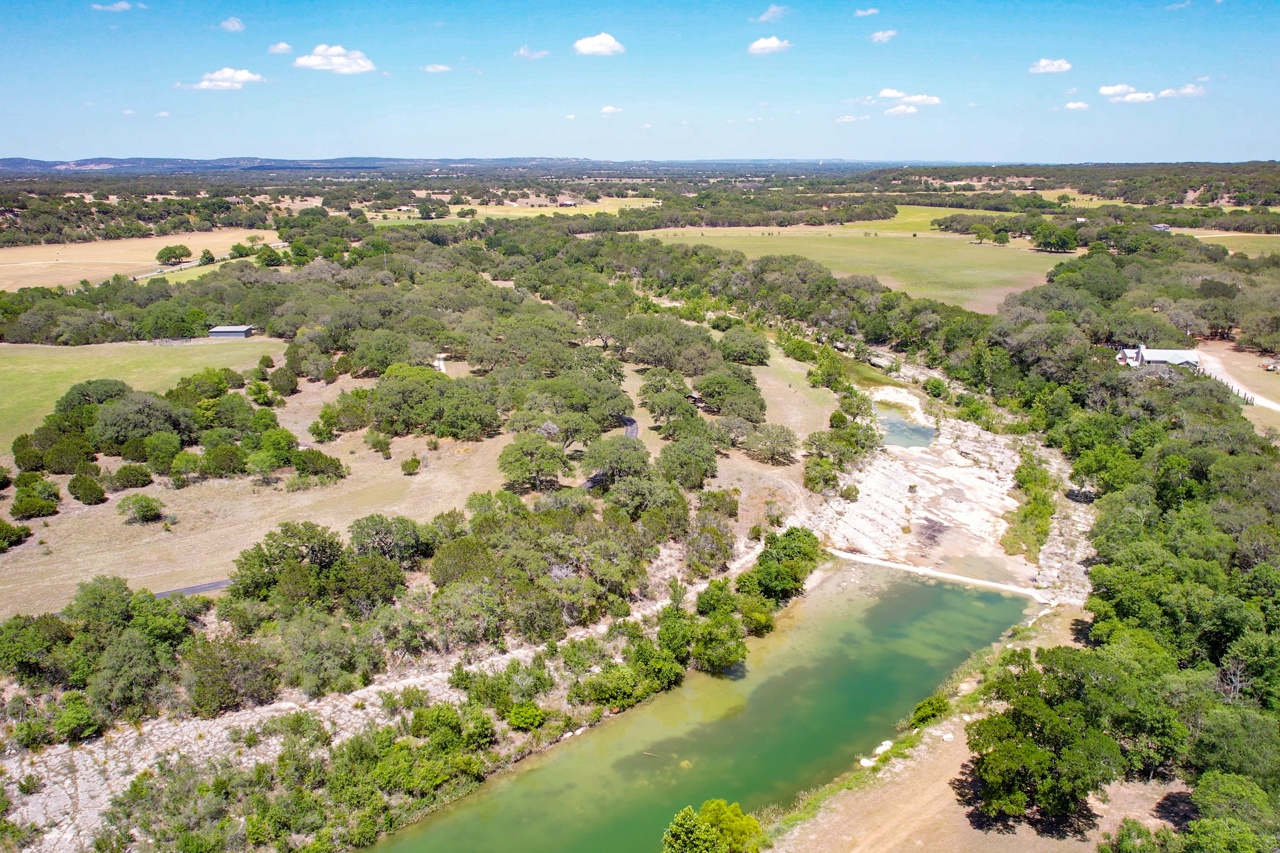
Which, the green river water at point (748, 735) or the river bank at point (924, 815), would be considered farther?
the green river water at point (748, 735)

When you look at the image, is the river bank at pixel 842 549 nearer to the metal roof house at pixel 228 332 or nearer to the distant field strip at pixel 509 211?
the metal roof house at pixel 228 332

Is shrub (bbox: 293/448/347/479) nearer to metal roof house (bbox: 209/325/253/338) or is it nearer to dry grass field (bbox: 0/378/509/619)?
dry grass field (bbox: 0/378/509/619)

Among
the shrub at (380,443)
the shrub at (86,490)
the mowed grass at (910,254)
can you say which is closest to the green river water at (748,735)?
the shrub at (380,443)

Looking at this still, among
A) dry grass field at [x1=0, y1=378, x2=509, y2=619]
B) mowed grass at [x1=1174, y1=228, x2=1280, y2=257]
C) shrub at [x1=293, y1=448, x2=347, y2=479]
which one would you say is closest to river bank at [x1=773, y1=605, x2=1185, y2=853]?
dry grass field at [x1=0, y1=378, x2=509, y2=619]

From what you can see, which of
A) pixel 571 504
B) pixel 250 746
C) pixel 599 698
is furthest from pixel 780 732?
pixel 250 746

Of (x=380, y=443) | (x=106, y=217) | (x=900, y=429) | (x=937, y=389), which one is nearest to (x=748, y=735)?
(x=380, y=443)

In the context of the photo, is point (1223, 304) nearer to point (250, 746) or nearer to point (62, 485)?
point (250, 746)
